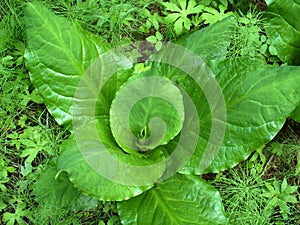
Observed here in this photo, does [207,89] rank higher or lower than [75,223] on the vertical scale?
higher

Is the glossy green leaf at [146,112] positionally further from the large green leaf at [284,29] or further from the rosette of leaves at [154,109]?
the large green leaf at [284,29]

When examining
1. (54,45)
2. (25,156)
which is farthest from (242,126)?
(25,156)

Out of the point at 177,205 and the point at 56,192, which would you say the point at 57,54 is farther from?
the point at 177,205

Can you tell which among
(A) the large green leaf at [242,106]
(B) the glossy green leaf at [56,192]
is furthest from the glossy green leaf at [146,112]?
(B) the glossy green leaf at [56,192]

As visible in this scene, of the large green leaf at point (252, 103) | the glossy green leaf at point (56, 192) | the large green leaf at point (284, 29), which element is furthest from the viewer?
the large green leaf at point (284, 29)

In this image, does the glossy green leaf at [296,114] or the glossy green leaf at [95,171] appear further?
the glossy green leaf at [296,114]

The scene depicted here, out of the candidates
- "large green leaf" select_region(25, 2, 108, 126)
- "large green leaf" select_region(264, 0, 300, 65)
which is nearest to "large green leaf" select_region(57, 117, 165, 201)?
"large green leaf" select_region(25, 2, 108, 126)

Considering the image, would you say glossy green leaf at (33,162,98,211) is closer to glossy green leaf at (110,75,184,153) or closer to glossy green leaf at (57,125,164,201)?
glossy green leaf at (57,125,164,201)

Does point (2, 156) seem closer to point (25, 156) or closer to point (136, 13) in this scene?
point (25, 156)
